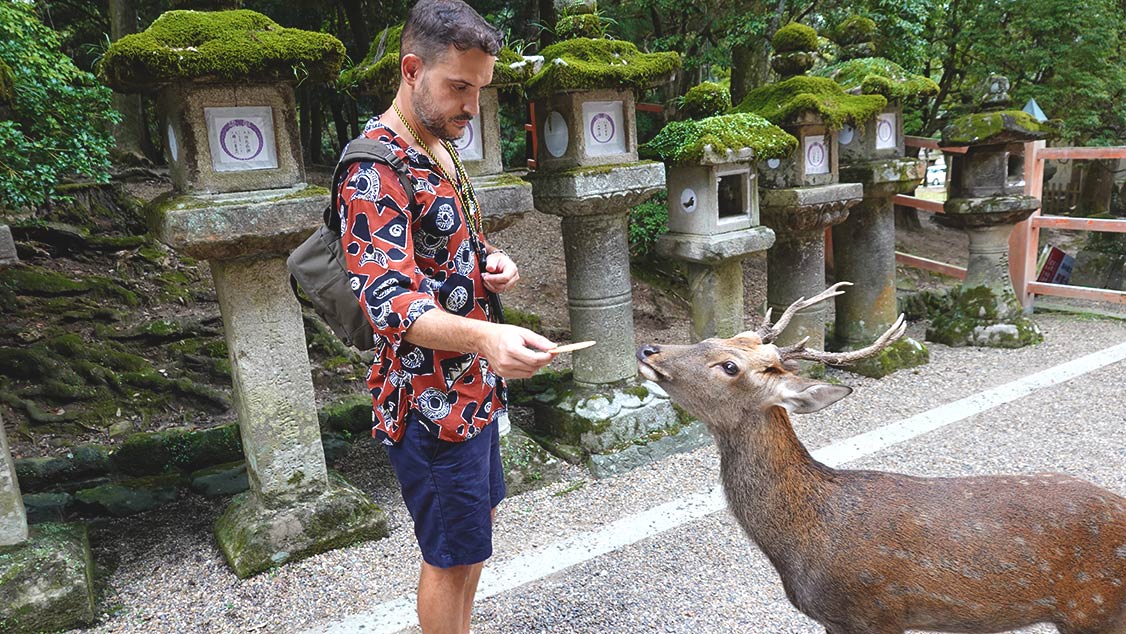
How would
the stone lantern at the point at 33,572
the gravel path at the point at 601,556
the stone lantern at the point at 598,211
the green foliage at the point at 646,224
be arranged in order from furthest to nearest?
the green foliage at the point at 646,224, the stone lantern at the point at 598,211, the gravel path at the point at 601,556, the stone lantern at the point at 33,572

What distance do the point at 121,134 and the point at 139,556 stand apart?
24.7 ft

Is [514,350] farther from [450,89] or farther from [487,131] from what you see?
[487,131]

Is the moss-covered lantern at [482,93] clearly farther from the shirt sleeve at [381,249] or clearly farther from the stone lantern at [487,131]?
the shirt sleeve at [381,249]

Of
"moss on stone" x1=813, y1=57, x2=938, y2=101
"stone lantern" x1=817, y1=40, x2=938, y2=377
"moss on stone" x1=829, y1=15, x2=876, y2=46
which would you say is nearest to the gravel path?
"stone lantern" x1=817, y1=40, x2=938, y2=377

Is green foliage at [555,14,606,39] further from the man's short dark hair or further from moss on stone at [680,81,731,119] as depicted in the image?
the man's short dark hair

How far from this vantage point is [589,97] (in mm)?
4414

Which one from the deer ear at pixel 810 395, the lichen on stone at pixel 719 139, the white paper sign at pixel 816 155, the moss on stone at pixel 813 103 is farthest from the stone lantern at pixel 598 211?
the deer ear at pixel 810 395

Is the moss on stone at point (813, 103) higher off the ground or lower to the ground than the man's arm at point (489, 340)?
higher

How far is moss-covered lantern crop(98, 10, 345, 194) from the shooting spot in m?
3.21

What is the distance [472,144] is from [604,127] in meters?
0.85

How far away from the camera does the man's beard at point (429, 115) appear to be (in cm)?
194

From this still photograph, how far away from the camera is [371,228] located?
1.81 meters

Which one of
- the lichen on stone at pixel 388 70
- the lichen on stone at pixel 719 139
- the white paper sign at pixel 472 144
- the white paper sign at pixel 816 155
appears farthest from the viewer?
the white paper sign at pixel 816 155

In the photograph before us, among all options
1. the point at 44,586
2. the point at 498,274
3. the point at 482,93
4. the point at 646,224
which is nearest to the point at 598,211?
the point at 482,93
